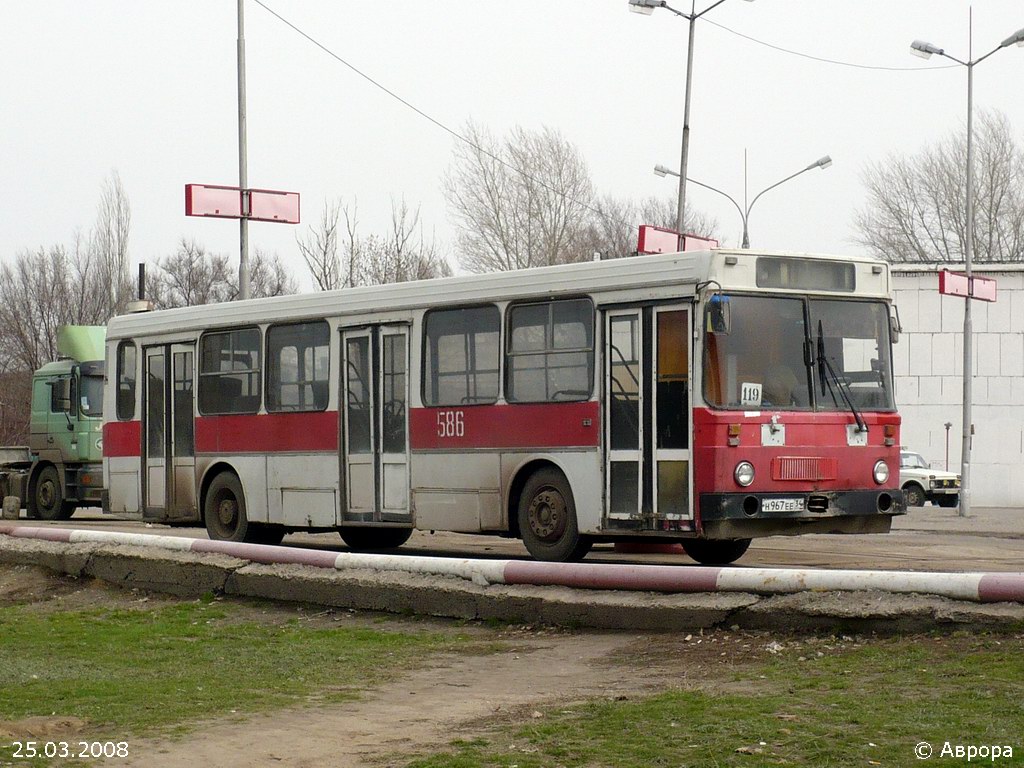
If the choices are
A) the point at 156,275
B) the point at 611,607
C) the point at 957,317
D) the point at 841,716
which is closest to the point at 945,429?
the point at 957,317

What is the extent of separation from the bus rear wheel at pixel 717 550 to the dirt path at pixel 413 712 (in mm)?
4968

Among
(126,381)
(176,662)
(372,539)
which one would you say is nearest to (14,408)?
(126,381)

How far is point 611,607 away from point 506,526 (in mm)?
4073

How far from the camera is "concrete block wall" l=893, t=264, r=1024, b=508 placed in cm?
4094

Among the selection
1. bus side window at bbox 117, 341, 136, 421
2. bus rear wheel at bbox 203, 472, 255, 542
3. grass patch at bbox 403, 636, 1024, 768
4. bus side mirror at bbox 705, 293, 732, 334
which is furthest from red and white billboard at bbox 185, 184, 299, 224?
grass patch at bbox 403, 636, 1024, 768

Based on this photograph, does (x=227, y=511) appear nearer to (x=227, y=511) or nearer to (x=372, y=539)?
(x=227, y=511)

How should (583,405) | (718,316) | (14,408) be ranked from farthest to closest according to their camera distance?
1. (14,408)
2. (583,405)
3. (718,316)

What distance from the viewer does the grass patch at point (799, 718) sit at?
21.3 feet

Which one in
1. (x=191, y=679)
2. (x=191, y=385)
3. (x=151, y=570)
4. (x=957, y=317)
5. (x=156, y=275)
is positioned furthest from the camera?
(x=156, y=275)

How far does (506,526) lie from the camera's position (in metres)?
14.9

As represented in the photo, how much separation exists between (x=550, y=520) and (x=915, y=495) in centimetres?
2586

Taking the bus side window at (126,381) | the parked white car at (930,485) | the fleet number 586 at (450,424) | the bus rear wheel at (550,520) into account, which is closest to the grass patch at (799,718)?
the bus rear wheel at (550,520)

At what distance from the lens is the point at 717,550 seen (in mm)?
15383

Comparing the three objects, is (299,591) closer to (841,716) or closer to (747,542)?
(747,542)
